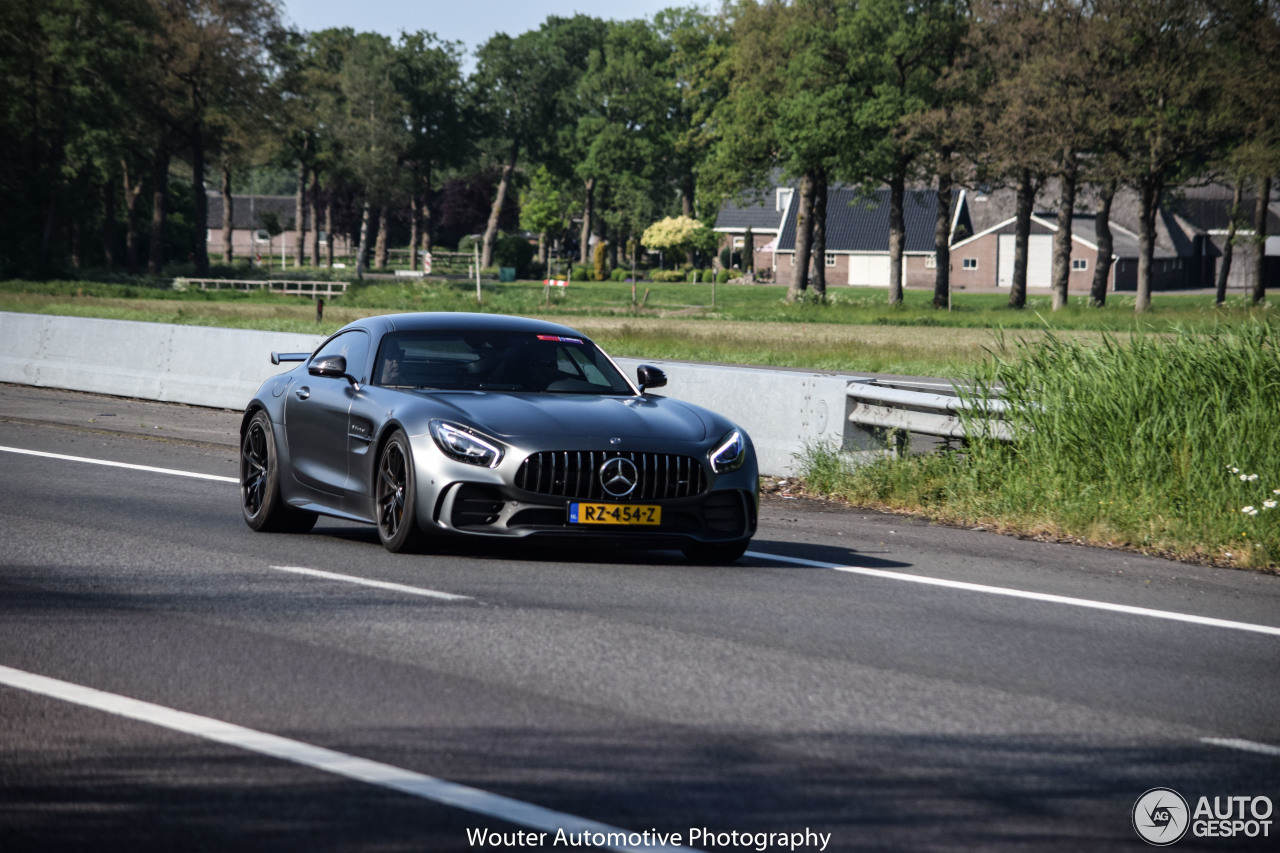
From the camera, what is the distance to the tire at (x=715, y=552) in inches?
339

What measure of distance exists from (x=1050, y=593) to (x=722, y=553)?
6.17ft

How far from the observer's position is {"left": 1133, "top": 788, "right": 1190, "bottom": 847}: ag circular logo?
4081 millimetres

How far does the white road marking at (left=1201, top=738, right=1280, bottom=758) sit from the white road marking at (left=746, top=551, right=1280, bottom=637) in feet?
7.31

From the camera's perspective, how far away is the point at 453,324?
31.0 feet

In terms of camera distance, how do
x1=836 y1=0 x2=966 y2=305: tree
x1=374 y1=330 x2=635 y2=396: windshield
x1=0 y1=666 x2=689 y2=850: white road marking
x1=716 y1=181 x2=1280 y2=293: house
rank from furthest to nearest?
x1=716 y1=181 x2=1280 y2=293: house, x1=836 y1=0 x2=966 y2=305: tree, x1=374 y1=330 x2=635 y2=396: windshield, x1=0 y1=666 x2=689 y2=850: white road marking

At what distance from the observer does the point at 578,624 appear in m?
6.79

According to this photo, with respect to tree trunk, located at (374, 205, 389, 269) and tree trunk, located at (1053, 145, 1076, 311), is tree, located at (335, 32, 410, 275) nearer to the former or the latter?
tree trunk, located at (374, 205, 389, 269)

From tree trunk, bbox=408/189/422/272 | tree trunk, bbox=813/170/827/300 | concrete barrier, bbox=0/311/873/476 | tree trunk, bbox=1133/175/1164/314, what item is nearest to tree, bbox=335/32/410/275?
tree trunk, bbox=408/189/422/272

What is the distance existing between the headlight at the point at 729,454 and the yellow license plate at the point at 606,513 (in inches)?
21.0

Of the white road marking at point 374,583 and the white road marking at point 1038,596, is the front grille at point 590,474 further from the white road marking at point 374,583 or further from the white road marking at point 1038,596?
the white road marking at point 1038,596

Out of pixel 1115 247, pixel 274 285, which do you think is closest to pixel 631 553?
pixel 274 285

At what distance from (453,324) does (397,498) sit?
1.42m

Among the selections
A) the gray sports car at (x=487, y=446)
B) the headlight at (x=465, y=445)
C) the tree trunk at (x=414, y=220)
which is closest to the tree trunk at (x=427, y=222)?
the tree trunk at (x=414, y=220)

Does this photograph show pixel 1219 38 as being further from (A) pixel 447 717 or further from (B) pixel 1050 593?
(A) pixel 447 717
